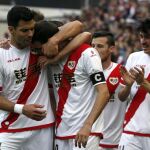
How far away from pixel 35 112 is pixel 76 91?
0.59m

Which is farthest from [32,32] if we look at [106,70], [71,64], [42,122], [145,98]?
[106,70]

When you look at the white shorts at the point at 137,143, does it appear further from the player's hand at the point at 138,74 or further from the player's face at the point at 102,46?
the player's face at the point at 102,46

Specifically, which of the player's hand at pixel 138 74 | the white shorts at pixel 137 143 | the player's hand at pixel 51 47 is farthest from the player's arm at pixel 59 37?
the white shorts at pixel 137 143

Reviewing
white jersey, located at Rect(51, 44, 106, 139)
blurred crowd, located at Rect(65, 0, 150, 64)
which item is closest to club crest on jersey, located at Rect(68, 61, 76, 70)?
white jersey, located at Rect(51, 44, 106, 139)

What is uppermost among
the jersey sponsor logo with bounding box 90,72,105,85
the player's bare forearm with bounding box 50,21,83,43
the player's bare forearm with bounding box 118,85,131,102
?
the player's bare forearm with bounding box 50,21,83,43

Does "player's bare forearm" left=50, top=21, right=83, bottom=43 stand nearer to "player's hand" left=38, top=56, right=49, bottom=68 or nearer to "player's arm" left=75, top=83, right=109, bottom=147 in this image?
"player's hand" left=38, top=56, right=49, bottom=68

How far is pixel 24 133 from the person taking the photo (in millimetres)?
7578

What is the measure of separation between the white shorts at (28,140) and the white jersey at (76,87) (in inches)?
7.5

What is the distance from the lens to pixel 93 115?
692cm

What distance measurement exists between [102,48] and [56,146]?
7.84ft

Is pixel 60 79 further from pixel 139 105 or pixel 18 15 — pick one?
pixel 139 105

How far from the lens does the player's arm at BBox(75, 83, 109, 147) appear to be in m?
6.82

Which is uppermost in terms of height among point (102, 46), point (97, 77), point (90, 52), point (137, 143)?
point (90, 52)

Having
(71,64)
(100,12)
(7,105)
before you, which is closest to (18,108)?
(7,105)
